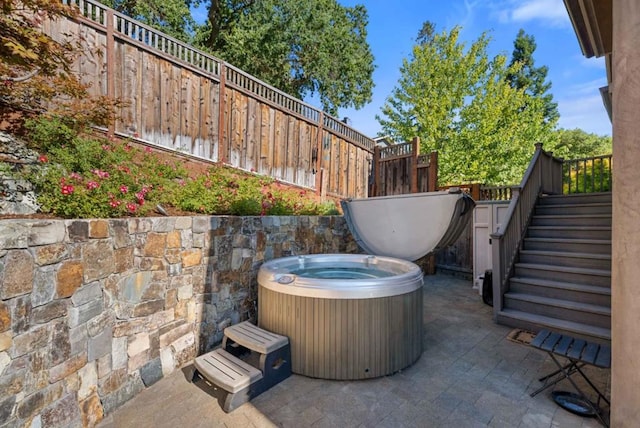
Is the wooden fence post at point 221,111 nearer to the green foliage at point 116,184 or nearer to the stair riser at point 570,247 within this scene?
the green foliage at point 116,184

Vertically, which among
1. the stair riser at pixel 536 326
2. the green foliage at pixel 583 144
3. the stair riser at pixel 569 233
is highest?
the green foliage at pixel 583 144

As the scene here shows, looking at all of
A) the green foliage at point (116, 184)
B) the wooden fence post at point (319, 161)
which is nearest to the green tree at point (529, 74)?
the wooden fence post at point (319, 161)

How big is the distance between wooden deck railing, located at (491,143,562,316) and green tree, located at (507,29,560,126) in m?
12.6

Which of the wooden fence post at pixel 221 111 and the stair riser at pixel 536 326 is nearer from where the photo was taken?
the stair riser at pixel 536 326

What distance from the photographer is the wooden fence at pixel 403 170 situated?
243 inches

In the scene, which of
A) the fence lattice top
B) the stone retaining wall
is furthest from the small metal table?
the fence lattice top

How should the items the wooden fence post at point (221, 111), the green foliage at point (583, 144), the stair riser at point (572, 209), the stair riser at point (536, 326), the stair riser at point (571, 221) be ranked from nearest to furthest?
the stair riser at point (536, 326) → the stair riser at point (571, 221) → the wooden fence post at point (221, 111) → the stair riser at point (572, 209) → the green foliage at point (583, 144)

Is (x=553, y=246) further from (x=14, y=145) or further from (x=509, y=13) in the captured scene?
(x=509, y=13)

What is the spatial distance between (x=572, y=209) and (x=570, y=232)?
71 centimetres

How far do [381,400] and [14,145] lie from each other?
3657 millimetres

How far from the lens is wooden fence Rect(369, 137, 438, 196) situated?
6.17 m

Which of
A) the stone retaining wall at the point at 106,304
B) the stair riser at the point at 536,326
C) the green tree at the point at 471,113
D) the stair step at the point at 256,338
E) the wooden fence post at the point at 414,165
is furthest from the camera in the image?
the green tree at the point at 471,113

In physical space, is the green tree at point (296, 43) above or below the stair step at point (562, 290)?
above

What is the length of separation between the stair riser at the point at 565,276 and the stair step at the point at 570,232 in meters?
0.91
